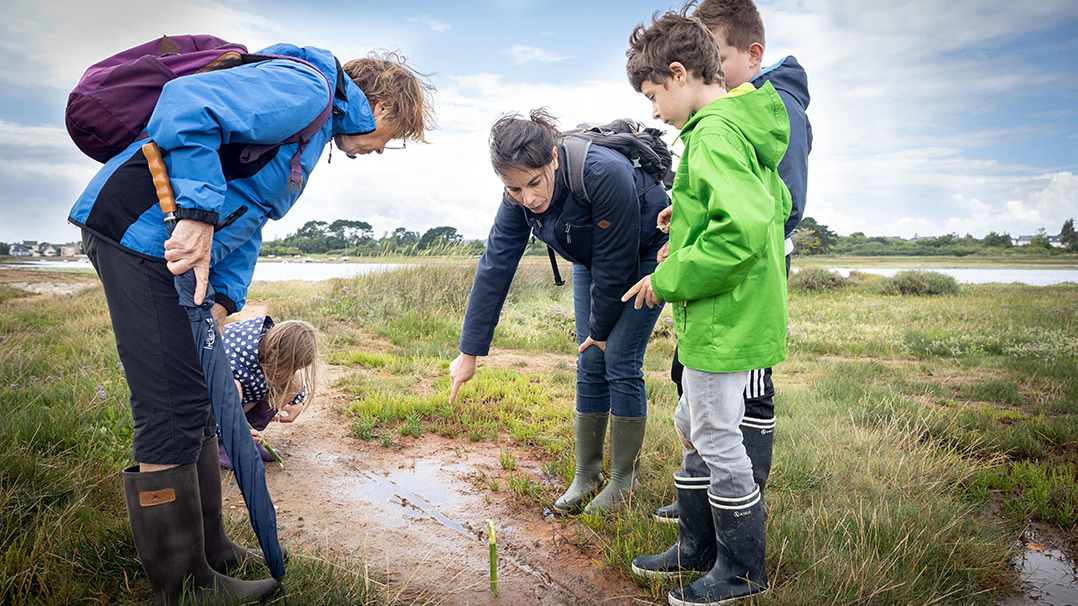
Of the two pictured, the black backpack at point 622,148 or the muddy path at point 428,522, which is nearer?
the muddy path at point 428,522

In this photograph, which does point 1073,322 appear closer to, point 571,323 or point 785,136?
point 571,323

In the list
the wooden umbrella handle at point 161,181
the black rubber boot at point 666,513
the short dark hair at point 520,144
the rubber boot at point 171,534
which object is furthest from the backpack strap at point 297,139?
the black rubber boot at point 666,513

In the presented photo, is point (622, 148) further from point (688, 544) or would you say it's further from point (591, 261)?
point (688, 544)

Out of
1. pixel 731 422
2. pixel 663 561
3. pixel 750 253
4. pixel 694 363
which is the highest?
pixel 750 253

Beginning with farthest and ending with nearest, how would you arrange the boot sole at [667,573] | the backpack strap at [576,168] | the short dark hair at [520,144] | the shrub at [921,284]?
1. the shrub at [921,284]
2. the backpack strap at [576,168]
3. the short dark hair at [520,144]
4. the boot sole at [667,573]

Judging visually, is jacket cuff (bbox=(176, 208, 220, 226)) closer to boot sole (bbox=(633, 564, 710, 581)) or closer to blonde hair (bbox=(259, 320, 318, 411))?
blonde hair (bbox=(259, 320, 318, 411))

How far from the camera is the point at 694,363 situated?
1.98 meters

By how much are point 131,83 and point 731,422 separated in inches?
81.8

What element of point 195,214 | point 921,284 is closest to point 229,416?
point 195,214

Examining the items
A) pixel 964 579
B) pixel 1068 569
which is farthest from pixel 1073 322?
pixel 964 579

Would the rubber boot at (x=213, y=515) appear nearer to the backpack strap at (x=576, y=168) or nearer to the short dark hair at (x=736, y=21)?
the backpack strap at (x=576, y=168)

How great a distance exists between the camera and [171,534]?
186cm

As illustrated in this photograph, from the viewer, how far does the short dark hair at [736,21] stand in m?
2.49

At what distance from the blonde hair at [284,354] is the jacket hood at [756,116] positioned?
97.8 inches
